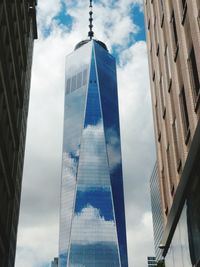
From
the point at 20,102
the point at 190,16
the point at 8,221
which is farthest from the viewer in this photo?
the point at 20,102

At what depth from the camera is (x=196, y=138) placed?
21.4 metres

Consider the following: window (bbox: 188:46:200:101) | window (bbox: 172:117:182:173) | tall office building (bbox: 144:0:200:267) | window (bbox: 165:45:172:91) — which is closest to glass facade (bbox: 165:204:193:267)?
tall office building (bbox: 144:0:200:267)

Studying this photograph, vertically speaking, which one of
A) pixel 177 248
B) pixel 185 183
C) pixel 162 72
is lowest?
pixel 177 248

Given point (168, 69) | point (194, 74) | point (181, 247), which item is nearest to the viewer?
point (194, 74)

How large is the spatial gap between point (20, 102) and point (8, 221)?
1486 centimetres

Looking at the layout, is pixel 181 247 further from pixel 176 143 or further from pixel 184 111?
pixel 184 111

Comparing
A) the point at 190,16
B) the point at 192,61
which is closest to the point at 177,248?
the point at 192,61

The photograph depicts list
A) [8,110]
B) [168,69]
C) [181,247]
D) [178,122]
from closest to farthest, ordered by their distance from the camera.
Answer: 1. [181,247]
2. [178,122]
3. [168,69]
4. [8,110]

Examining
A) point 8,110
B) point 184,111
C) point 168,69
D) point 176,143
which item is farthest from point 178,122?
point 8,110

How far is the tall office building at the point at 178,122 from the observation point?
72.9 ft

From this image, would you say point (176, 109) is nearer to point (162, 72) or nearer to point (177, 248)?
point (162, 72)

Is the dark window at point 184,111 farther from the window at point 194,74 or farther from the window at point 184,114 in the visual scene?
the window at point 194,74

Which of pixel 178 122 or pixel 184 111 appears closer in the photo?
pixel 184 111

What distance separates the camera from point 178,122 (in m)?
26.5
